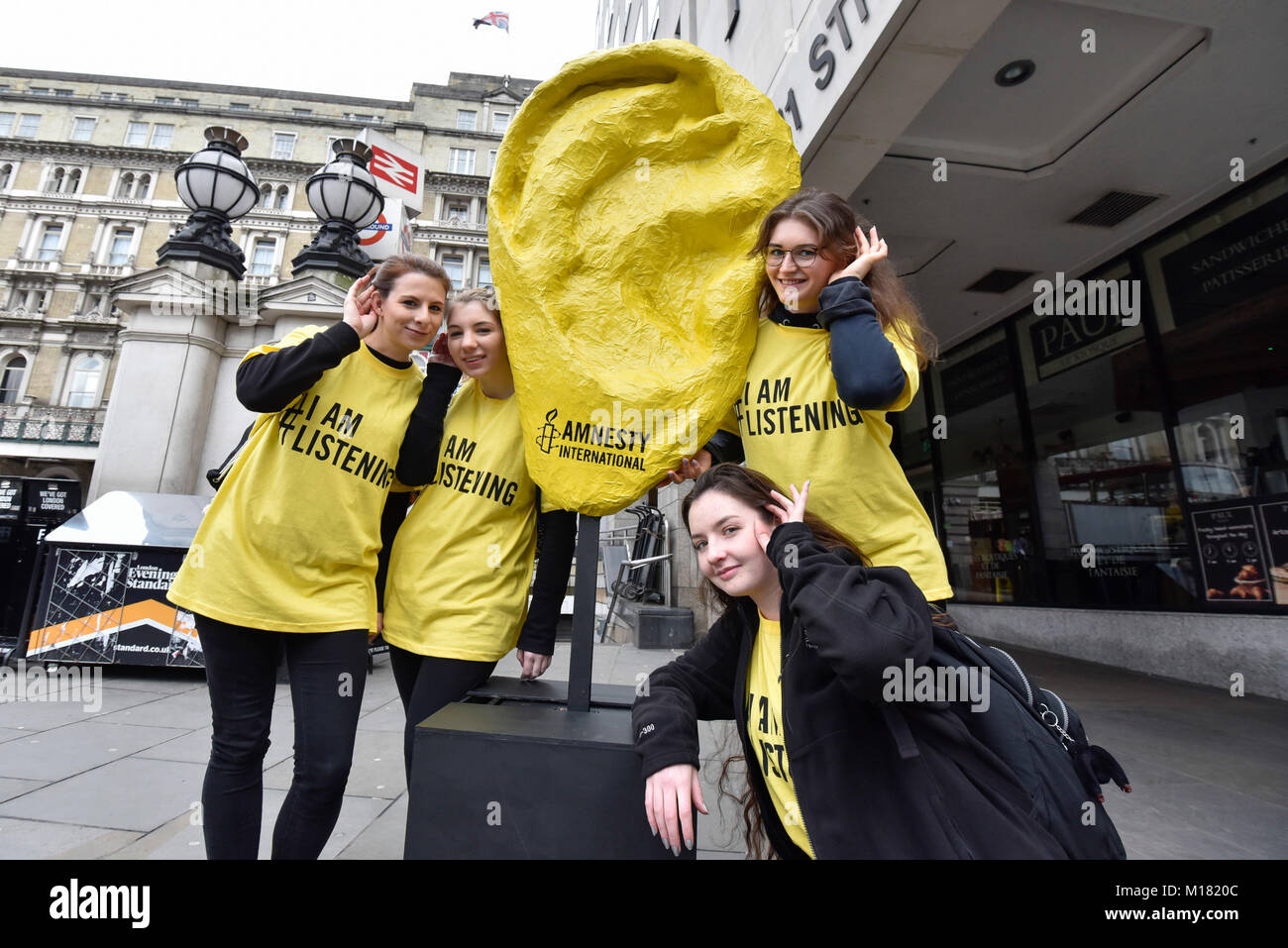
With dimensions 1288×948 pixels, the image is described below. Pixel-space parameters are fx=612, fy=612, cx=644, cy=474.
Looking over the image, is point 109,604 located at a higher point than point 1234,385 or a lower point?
lower

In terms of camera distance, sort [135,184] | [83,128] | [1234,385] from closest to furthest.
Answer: [1234,385] → [135,184] → [83,128]

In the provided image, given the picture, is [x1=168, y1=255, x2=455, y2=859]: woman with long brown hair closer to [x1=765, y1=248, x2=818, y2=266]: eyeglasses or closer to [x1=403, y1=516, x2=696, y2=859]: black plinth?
[x1=403, y1=516, x2=696, y2=859]: black plinth

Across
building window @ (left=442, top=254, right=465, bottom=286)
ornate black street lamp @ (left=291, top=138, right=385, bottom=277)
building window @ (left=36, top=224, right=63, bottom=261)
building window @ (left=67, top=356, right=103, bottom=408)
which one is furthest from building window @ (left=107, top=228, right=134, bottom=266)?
ornate black street lamp @ (left=291, top=138, right=385, bottom=277)

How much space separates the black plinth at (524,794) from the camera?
140 cm

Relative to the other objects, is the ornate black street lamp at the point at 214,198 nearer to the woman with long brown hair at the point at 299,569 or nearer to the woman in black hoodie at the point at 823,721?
the woman with long brown hair at the point at 299,569

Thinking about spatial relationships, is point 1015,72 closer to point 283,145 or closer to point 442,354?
point 442,354

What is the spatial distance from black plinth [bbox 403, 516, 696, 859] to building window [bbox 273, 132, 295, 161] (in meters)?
41.4

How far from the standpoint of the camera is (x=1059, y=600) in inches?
262

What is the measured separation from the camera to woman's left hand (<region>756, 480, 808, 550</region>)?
1.33 meters

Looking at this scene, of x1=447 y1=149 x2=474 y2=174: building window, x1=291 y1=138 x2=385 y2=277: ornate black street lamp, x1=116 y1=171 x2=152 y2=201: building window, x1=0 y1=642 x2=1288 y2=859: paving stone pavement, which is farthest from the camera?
x1=447 y1=149 x2=474 y2=174: building window

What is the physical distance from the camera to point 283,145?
34.0m

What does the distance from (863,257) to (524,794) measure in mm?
1525

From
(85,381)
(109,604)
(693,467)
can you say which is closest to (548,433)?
(693,467)
